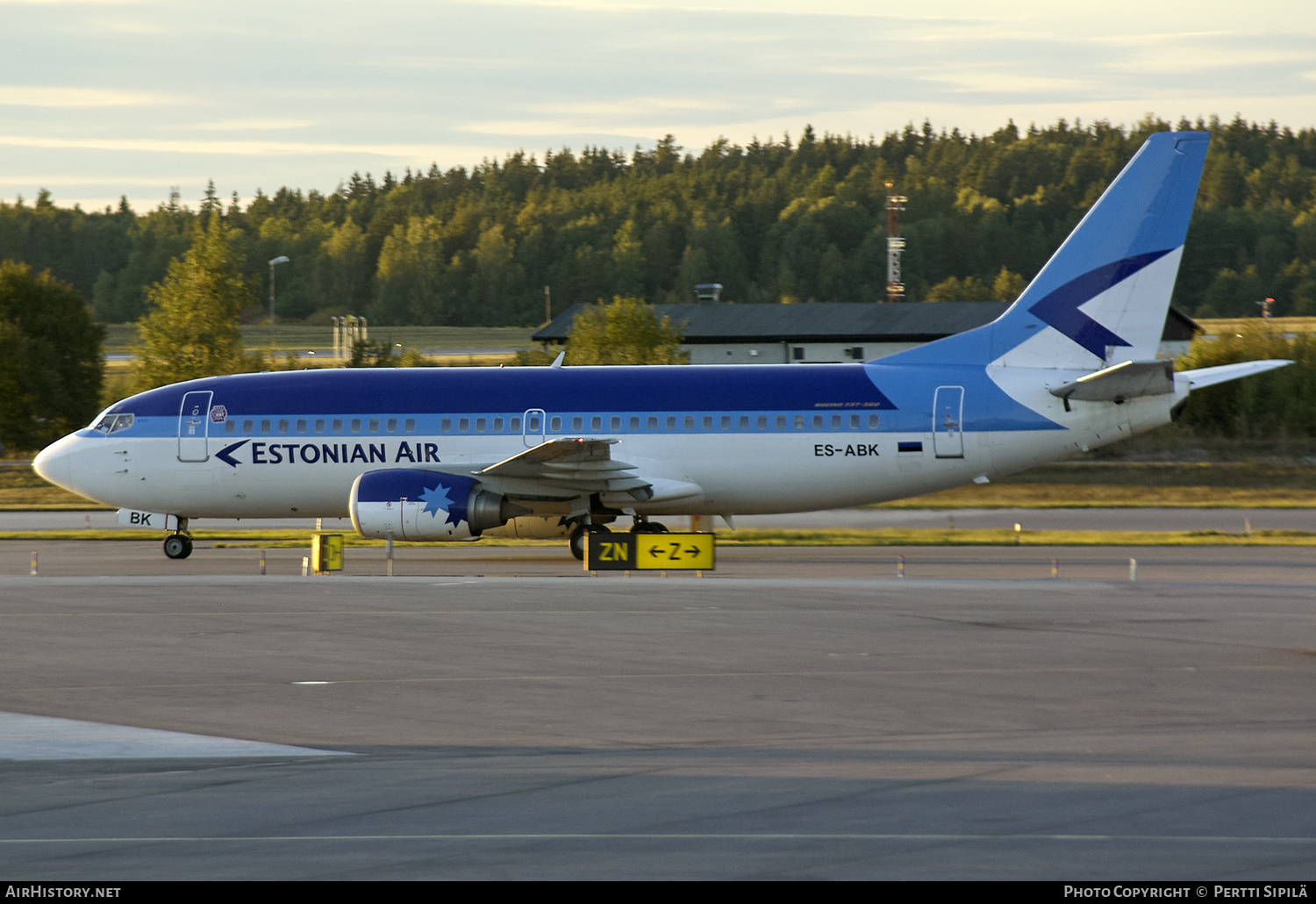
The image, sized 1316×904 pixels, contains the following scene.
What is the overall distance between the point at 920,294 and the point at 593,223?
44.1 m

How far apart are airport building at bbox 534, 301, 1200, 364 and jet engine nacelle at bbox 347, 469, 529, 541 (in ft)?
179

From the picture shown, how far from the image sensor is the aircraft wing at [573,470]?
27062mm

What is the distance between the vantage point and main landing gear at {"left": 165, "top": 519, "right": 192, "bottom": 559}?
30.1 m

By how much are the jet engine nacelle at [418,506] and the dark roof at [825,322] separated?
54699 mm

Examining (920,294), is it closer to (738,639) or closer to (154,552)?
(154,552)

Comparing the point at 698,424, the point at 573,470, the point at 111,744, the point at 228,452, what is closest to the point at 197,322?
the point at 228,452

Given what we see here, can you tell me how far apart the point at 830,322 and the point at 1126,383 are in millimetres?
58514

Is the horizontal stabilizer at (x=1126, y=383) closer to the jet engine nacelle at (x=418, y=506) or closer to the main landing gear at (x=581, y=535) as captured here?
the main landing gear at (x=581, y=535)

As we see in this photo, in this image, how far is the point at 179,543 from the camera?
30281 mm

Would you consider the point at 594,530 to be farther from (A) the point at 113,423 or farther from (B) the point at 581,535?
(A) the point at 113,423

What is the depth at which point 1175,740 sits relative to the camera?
38.8 ft

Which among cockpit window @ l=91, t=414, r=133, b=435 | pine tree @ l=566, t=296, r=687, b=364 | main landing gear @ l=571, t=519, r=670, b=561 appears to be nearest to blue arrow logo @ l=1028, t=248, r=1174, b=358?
main landing gear @ l=571, t=519, r=670, b=561

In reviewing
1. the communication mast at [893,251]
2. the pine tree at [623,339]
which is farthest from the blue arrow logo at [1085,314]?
the communication mast at [893,251]
